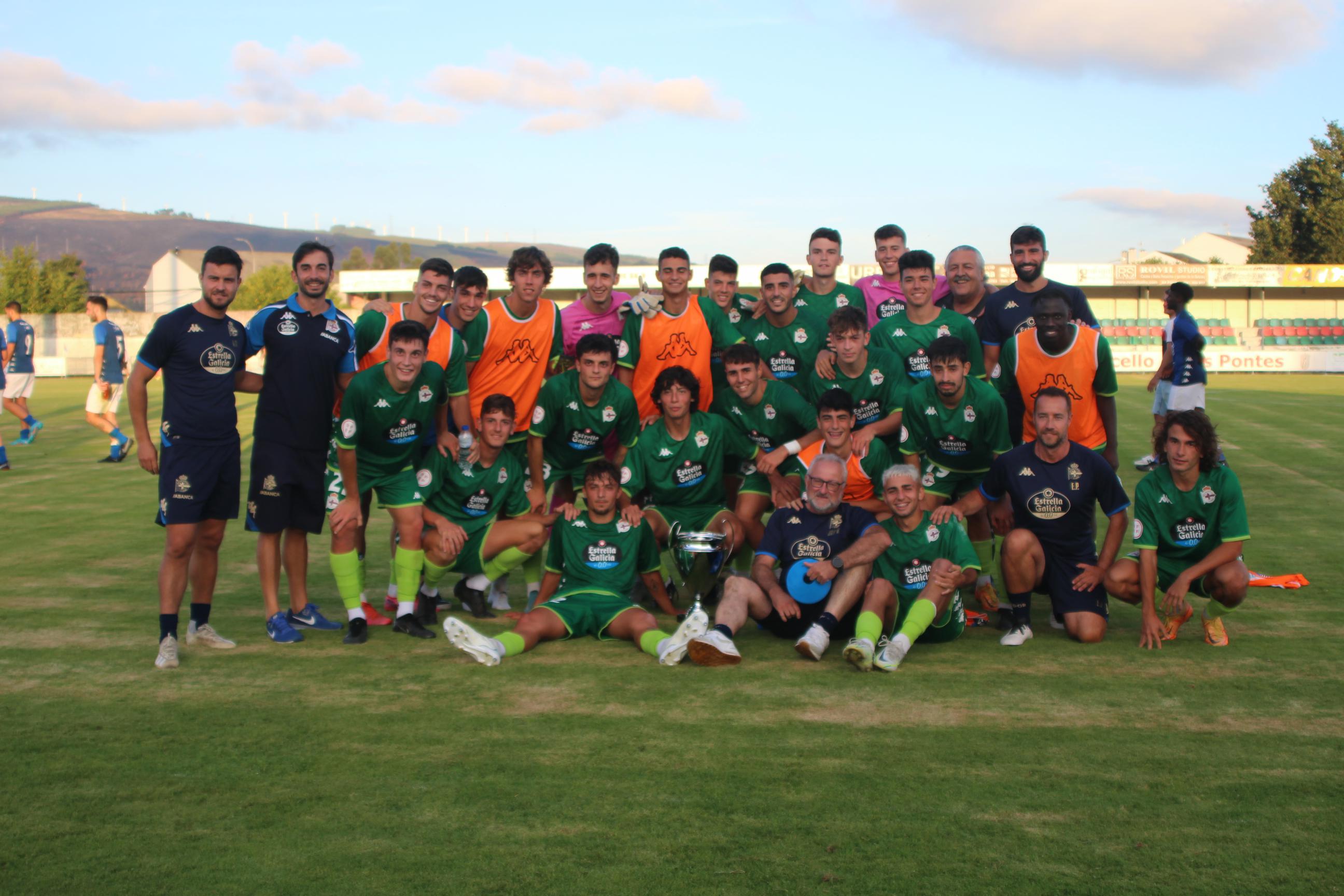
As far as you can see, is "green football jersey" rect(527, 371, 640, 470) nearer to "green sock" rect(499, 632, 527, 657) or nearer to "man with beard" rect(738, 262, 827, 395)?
"man with beard" rect(738, 262, 827, 395)

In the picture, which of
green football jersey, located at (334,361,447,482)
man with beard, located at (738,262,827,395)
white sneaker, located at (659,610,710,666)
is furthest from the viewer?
man with beard, located at (738,262,827,395)

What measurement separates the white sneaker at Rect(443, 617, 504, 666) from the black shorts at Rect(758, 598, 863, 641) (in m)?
1.46

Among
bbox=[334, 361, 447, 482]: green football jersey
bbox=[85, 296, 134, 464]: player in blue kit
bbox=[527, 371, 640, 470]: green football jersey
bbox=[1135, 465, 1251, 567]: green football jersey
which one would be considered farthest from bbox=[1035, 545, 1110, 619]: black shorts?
bbox=[85, 296, 134, 464]: player in blue kit

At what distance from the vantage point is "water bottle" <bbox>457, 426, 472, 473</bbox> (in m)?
6.22

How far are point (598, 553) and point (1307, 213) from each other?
54338mm

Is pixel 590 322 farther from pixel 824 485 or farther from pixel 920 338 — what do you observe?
pixel 824 485

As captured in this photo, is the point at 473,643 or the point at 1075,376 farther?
the point at 1075,376

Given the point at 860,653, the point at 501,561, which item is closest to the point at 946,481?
the point at 860,653

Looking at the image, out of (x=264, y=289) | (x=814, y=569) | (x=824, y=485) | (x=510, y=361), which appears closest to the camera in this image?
(x=814, y=569)

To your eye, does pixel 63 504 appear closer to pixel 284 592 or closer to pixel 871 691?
pixel 284 592

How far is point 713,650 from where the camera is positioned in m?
4.95

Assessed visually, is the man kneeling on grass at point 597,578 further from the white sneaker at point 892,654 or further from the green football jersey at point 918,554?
the green football jersey at point 918,554

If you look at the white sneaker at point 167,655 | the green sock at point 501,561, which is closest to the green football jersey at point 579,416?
the green sock at point 501,561

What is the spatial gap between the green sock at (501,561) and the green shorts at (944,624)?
2281mm
